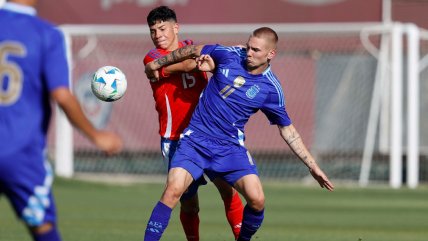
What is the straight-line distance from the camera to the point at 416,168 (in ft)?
68.7

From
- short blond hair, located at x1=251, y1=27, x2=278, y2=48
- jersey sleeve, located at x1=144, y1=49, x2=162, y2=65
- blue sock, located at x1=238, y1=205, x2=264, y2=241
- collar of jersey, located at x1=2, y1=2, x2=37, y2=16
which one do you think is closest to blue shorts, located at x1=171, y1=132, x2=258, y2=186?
blue sock, located at x1=238, y1=205, x2=264, y2=241

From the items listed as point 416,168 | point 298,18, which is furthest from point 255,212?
point 298,18

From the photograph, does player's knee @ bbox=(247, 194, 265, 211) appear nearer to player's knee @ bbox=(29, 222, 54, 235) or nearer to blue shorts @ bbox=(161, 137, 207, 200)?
blue shorts @ bbox=(161, 137, 207, 200)

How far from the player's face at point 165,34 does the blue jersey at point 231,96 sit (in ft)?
1.82

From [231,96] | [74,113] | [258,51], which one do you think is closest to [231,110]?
[231,96]

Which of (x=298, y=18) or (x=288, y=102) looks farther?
(x=298, y=18)

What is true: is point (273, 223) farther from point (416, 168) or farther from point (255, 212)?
point (416, 168)

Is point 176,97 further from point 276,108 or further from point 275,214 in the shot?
point 275,214

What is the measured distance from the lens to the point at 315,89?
22.9 m

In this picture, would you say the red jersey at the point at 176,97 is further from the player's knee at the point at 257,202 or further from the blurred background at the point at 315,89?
the blurred background at the point at 315,89

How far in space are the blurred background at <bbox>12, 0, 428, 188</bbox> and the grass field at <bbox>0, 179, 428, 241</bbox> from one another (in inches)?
55.4

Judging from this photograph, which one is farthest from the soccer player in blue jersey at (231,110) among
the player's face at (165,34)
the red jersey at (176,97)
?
the player's face at (165,34)

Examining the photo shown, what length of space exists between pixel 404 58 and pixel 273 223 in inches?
392

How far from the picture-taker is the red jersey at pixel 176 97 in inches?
363
